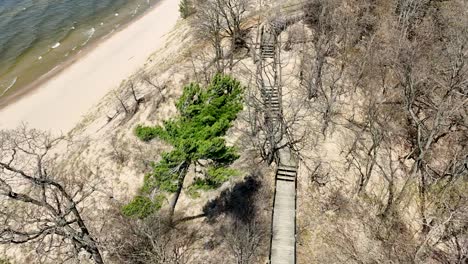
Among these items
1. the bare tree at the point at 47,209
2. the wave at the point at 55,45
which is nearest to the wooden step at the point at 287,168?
the bare tree at the point at 47,209

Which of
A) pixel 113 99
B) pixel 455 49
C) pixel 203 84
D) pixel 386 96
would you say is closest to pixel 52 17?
pixel 113 99

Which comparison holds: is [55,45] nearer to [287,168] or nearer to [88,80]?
[88,80]

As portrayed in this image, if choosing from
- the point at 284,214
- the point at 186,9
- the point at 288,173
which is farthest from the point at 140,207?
the point at 186,9

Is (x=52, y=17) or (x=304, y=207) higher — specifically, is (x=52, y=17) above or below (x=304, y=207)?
above

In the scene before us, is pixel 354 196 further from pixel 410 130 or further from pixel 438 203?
pixel 410 130

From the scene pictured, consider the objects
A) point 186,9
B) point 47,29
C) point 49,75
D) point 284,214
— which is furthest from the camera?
point 47,29

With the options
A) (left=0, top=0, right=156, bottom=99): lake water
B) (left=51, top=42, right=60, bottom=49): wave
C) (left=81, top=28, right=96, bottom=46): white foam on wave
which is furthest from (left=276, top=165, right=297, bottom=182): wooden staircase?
(left=51, top=42, right=60, bottom=49): wave
